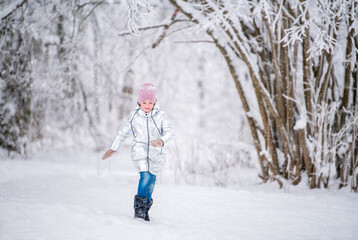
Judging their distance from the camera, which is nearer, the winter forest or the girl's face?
the girl's face

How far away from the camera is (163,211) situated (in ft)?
11.5

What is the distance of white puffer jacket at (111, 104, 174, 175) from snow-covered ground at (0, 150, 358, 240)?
→ 1.74ft

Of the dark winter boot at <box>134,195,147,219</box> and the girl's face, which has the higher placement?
the girl's face

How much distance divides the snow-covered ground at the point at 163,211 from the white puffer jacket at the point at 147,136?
0.53 metres

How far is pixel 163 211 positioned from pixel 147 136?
1063 mm

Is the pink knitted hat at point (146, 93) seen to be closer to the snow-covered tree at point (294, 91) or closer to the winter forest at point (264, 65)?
the winter forest at point (264, 65)

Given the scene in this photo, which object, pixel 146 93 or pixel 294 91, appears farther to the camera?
pixel 294 91

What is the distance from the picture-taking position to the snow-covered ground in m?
2.35

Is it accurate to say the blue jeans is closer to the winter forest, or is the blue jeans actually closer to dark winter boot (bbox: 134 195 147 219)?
dark winter boot (bbox: 134 195 147 219)

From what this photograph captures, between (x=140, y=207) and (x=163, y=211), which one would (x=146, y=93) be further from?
(x=163, y=211)

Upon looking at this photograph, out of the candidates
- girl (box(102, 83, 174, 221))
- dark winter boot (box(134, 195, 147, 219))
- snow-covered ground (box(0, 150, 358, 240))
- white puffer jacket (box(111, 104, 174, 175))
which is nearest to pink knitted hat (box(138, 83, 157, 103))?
A: girl (box(102, 83, 174, 221))

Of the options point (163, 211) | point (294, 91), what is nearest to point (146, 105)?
point (163, 211)

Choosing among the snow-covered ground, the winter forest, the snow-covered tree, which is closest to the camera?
the snow-covered ground

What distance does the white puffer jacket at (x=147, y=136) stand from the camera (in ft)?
9.63
